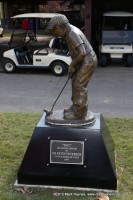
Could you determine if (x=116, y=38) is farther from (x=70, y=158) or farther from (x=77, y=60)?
(x=70, y=158)

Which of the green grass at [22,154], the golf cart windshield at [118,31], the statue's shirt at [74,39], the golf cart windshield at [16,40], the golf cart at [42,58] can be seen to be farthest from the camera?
the golf cart windshield at [118,31]

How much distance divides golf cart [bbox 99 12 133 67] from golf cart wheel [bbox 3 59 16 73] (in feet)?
12.0

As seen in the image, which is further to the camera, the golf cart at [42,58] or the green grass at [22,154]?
the golf cart at [42,58]

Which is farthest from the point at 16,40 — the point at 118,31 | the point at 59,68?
the point at 118,31

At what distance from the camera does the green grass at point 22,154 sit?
4520mm

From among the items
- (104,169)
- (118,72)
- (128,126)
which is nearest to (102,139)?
(104,169)

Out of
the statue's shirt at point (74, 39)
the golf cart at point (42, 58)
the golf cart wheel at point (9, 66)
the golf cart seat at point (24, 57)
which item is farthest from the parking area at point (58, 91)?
the statue's shirt at point (74, 39)

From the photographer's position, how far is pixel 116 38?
1380 centimetres

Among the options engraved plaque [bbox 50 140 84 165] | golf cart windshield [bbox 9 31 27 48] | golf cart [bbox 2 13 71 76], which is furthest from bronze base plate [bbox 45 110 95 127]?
golf cart windshield [bbox 9 31 27 48]

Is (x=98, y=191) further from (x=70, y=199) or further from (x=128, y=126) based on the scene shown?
(x=128, y=126)

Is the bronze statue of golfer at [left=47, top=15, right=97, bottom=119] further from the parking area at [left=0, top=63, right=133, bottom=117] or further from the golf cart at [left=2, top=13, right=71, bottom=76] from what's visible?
the golf cart at [left=2, top=13, right=71, bottom=76]

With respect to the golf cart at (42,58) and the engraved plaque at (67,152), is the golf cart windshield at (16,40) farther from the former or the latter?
the engraved plaque at (67,152)

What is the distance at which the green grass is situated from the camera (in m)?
4.52

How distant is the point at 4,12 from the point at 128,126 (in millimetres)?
34571
